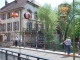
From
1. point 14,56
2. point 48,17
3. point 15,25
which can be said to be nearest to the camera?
point 14,56

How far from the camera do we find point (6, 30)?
183 feet

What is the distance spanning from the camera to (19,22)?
50156mm

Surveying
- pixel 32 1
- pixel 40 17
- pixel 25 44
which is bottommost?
pixel 25 44

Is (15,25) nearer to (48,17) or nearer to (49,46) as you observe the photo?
(48,17)

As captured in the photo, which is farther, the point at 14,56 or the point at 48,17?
the point at 48,17

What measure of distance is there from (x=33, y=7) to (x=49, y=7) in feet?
17.9

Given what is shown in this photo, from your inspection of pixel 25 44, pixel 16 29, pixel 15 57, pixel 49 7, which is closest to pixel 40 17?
pixel 49 7

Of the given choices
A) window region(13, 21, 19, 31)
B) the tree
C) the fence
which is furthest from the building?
the fence

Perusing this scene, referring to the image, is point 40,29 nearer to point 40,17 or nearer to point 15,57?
point 40,17

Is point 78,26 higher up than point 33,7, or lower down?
lower down

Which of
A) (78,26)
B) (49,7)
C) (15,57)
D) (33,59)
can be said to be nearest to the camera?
(33,59)

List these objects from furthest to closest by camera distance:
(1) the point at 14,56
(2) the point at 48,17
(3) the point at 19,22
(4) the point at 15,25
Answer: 1. (4) the point at 15,25
2. (3) the point at 19,22
3. (2) the point at 48,17
4. (1) the point at 14,56

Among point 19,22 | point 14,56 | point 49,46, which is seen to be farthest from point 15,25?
point 14,56

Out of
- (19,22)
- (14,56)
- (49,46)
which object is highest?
(19,22)
